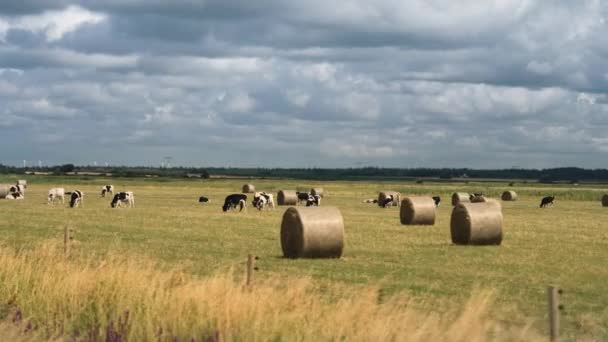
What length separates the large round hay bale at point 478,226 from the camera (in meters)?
30.9

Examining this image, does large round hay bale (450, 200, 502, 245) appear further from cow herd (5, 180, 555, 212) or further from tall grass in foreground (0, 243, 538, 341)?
cow herd (5, 180, 555, 212)

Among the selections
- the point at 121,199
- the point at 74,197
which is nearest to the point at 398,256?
the point at 121,199

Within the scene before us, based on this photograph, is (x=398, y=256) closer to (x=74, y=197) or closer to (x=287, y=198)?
(x=74, y=197)

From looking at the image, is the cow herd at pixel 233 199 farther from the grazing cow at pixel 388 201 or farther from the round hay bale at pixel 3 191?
the round hay bale at pixel 3 191

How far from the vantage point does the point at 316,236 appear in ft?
85.5

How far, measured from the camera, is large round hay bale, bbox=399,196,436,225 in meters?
42.8

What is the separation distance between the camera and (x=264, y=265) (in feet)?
78.4

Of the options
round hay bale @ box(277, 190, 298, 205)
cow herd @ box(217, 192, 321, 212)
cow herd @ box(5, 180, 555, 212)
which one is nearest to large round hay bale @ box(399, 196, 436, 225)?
cow herd @ box(5, 180, 555, 212)

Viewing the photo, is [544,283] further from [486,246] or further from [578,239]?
[578,239]

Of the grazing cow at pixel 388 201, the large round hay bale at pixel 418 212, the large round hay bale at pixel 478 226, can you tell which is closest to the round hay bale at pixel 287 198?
the grazing cow at pixel 388 201

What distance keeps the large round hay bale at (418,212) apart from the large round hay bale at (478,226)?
11.0 m

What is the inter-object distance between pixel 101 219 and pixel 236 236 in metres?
12.8

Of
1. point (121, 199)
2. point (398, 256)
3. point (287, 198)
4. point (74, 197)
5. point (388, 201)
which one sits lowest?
point (398, 256)

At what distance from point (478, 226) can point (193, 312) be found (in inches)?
788
